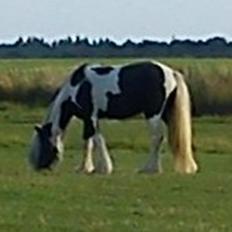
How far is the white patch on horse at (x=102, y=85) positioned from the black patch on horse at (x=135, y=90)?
7 centimetres

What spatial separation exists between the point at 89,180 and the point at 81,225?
15.8ft

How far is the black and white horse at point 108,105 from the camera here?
1981 centimetres

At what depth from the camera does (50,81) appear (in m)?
49.0

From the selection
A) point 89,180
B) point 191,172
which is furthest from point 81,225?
point 191,172

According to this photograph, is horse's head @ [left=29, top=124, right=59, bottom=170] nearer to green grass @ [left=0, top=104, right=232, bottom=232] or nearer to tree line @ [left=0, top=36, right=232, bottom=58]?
green grass @ [left=0, top=104, right=232, bottom=232]

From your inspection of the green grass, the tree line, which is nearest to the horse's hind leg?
the green grass

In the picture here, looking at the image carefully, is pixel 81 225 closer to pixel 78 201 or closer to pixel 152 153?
pixel 78 201

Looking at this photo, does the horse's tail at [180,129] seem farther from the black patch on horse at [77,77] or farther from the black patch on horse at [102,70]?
the black patch on horse at [77,77]

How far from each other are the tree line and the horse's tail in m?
82.6

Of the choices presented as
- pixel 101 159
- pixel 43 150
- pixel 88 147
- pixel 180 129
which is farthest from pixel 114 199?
pixel 88 147

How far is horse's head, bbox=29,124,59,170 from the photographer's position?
19969 millimetres

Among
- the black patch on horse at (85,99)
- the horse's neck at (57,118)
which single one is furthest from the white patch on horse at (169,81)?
the horse's neck at (57,118)

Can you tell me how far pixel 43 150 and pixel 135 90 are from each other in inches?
70.9

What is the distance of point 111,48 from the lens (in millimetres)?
111375
